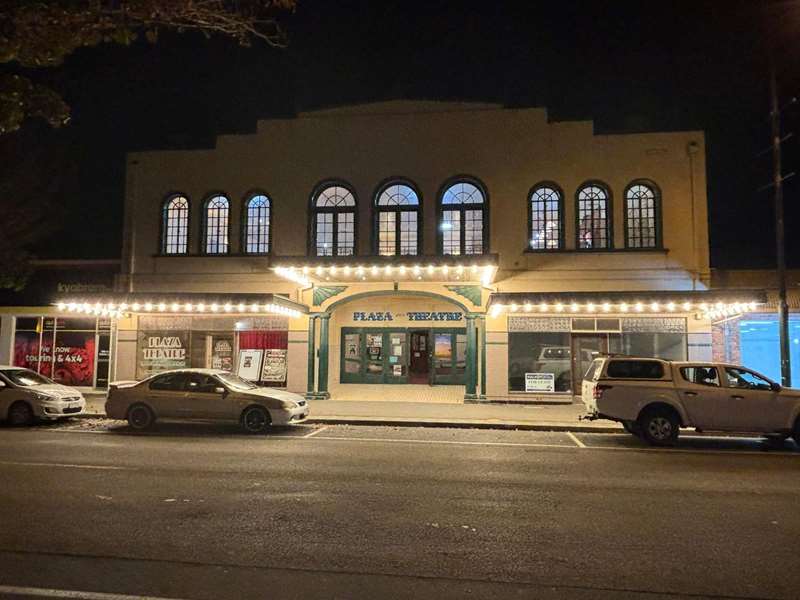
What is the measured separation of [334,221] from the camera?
2067 cm

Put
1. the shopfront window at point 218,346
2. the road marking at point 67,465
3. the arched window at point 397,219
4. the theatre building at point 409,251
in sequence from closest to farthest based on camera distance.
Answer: the road marking at point 67,465
the theatre building at point 409,251
the arched window at point 397,219
the shopfront window at point 218,346

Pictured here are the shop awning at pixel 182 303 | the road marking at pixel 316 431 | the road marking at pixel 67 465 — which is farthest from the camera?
the shop awning at pixel 182 303

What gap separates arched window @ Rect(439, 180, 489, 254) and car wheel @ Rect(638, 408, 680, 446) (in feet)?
28.3

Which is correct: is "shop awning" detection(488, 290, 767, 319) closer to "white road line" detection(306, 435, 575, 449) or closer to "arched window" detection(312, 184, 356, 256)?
"arched window" detection(312, 184, 356, 256)

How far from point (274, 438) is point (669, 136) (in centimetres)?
1514

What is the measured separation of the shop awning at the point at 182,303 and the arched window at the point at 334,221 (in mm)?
2289

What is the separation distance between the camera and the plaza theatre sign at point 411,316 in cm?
2109

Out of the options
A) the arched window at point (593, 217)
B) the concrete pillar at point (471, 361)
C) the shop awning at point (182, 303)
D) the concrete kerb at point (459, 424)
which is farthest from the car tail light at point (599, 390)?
the shop awning at point (182, 303)

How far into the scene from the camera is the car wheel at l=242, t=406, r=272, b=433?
13.7 m

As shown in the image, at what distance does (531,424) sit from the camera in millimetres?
15180

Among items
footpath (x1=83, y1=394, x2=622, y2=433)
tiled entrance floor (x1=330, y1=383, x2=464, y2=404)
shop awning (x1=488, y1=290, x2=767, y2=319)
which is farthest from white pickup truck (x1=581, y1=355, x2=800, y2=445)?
tiled entrance floor (x1=330, y1=383, x2=464, y2=404)

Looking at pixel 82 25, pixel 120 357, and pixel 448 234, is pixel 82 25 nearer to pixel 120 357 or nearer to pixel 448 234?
pixel 448 234

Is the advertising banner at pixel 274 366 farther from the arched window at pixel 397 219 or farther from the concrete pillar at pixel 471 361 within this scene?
the concrete pillar at pixel 471 361

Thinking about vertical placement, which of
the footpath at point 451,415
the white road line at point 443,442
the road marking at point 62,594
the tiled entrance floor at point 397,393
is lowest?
the road marking at point 62,594
